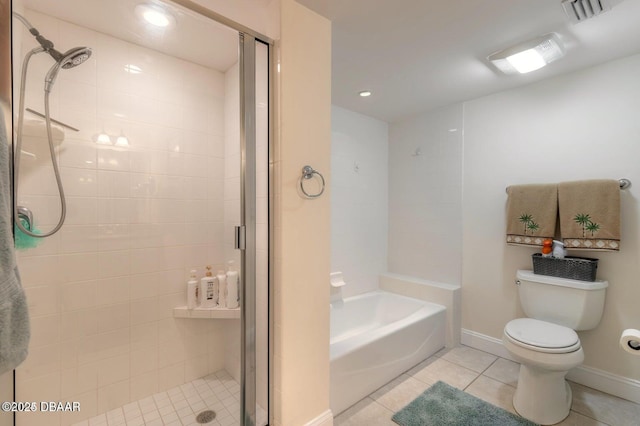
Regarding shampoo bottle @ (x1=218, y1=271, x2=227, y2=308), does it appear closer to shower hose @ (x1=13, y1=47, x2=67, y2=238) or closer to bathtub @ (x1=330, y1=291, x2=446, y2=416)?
bathtub @ (x1=330, y1=291, x2=446, y2=416)

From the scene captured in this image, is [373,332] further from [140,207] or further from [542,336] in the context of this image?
[140,207]

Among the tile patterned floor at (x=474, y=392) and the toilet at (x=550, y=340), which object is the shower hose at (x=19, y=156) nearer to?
the tile patterned floor at (x=474, y=392)

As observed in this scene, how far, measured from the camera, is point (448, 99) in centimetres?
260

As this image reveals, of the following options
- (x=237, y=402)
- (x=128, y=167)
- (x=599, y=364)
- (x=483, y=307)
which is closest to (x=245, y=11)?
(x=128, y=167)

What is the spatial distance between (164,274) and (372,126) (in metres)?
2.40

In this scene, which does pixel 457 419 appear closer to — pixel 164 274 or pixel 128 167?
pixel 164 274

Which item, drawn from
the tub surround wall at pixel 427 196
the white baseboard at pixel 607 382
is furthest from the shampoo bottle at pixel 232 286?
the white baseboard at pixel 607 382

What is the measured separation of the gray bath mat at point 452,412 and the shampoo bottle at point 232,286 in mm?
1180

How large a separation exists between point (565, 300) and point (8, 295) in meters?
2.77

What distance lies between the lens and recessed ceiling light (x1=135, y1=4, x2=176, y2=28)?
52.7 inches

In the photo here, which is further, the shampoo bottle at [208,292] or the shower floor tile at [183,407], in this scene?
the shampoo bottle at [208,292]

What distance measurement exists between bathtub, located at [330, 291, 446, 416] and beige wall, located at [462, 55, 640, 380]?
0.51m

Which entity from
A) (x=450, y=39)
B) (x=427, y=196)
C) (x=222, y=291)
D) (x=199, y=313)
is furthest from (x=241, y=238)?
(x=427, y=196)

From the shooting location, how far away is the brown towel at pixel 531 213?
2094 mm
